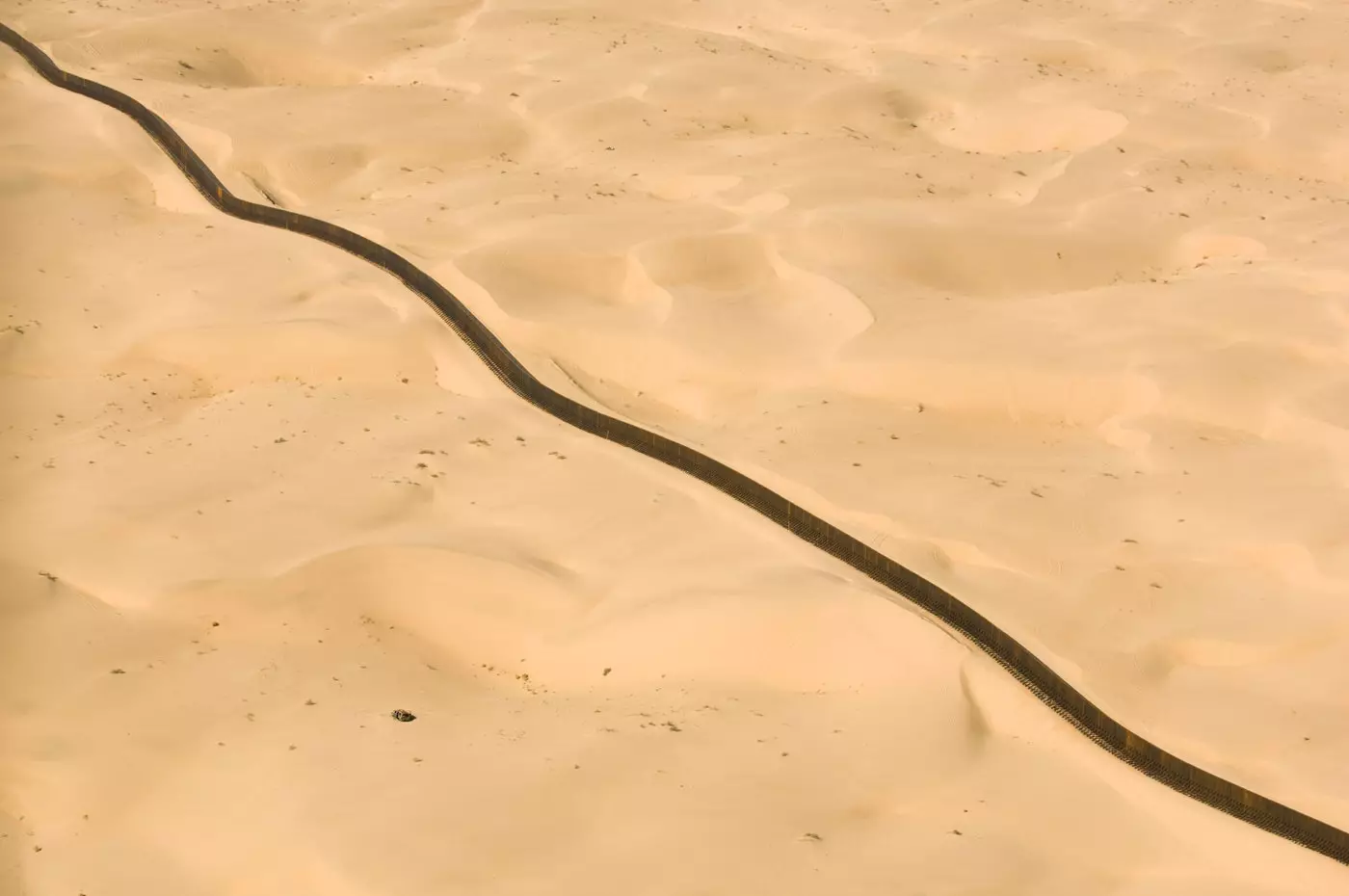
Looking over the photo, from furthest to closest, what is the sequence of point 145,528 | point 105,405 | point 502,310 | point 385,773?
→ point 502,310, point 105,405, point 145,528, point 385,773

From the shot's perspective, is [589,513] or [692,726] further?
[589,513]

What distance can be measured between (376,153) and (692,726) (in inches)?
120

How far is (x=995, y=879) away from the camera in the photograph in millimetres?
2004

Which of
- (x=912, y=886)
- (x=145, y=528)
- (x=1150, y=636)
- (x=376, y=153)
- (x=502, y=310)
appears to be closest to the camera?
(x=912, y=886)

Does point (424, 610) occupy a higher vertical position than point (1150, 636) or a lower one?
lower

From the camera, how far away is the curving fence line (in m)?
2.15

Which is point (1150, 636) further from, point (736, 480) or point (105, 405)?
point (105, 405)

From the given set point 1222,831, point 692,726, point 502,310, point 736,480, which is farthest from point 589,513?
point 1222,831

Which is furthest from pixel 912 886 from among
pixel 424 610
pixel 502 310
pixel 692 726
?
pixel 502 310

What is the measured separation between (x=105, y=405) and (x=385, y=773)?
1.52 m

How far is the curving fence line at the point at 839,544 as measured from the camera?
7.06 ft

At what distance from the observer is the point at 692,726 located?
2.29 meters

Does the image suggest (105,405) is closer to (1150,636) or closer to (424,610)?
(424,610)

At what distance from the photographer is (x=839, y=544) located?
109 inches
